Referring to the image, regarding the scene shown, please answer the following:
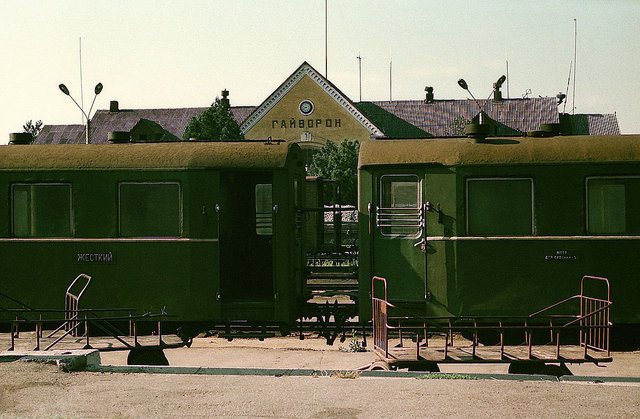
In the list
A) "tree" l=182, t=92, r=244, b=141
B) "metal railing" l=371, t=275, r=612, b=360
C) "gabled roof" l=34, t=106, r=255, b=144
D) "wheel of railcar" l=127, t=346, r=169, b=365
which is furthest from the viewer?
"gabled roof" l=34, t=106, r=255, b=144

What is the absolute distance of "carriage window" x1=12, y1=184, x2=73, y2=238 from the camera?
11625 mm

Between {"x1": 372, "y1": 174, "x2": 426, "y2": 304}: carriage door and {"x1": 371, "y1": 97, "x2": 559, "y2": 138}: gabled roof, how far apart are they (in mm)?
45589

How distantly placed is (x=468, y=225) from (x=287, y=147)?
3032 millimetres

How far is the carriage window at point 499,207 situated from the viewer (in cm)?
1095

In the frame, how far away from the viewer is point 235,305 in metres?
11.4

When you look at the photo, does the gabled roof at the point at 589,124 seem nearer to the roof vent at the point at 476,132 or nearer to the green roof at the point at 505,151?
the green roof at the point at 505,151

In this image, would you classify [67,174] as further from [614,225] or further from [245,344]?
[614,225]

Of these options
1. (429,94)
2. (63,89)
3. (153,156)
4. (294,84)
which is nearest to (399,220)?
(153,156)

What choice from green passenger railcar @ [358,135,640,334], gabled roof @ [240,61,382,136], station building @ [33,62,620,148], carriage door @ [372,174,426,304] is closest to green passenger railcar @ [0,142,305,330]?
carriage door @ [372,174,426,304]

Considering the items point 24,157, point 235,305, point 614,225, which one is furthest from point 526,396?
point 24,157

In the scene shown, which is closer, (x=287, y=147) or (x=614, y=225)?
(x=614, y=225)

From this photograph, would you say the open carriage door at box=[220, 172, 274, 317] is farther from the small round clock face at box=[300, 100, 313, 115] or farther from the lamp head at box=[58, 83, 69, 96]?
the small round clock face at box=[300, 100, 313, 115]

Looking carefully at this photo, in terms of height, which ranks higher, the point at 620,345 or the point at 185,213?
the point at 185,213

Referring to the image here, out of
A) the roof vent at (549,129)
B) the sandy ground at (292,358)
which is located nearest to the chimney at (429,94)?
the sandy ground at (292,358)
